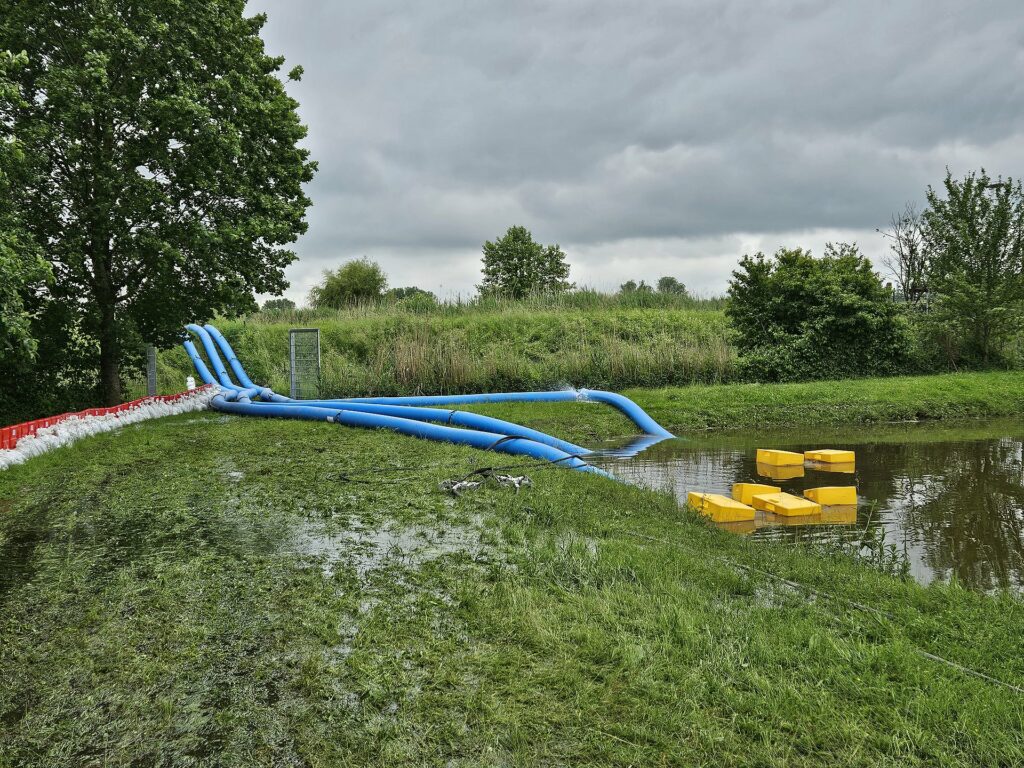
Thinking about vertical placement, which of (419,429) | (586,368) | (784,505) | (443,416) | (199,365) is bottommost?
(784,505)

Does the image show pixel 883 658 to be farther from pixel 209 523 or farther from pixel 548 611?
pixel 209 523

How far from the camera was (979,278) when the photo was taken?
1739cm

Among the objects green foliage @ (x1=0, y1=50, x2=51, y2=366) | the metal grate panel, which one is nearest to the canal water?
green foliage @ (x1=0, y1=50, x2=51, y2=366)

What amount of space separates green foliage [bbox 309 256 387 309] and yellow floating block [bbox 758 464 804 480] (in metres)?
23.5

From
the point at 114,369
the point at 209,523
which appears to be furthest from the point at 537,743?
the point at 114,369

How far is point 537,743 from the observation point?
2215 millimetres

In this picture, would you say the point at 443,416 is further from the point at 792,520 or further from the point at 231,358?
the point at 231,358

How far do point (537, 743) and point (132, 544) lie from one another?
3.52 m

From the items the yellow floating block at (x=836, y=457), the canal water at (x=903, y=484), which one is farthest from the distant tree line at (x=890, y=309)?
the yellow floating block at (x=836, y=457)

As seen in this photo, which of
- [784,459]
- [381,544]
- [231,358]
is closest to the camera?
[381,544]

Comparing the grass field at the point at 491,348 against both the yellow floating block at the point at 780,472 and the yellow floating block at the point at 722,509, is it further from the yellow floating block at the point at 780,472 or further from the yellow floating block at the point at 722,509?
the yellow floating block at the point at 722,509

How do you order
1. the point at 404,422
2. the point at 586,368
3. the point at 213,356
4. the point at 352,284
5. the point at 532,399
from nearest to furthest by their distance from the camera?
the point at 404,422 < the point at 532,399 < the point at 586,368 < the point at 213,356 < the point at 352,284

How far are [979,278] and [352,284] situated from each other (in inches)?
880

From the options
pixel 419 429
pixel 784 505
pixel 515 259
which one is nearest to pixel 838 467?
pixel 784 505
